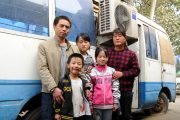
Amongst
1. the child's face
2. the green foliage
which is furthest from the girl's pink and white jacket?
the green foliage

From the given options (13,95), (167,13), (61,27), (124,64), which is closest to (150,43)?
(124,64)

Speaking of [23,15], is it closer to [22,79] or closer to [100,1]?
[22,79]

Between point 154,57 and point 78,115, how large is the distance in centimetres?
386

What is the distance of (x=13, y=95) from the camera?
3582 millimetres

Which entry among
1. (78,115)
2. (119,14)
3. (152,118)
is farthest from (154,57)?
(78,115)

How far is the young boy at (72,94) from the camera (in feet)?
12.3

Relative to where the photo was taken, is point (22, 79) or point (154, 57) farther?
point (154, 57)

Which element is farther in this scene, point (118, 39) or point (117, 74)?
point (118, 39)

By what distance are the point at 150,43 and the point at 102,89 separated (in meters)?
3.12

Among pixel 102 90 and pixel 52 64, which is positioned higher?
pixel 52 64

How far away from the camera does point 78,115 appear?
151 inches

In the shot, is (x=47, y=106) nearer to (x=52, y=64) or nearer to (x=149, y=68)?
(x=52, y=64)

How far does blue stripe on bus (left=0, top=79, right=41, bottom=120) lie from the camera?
3480mm

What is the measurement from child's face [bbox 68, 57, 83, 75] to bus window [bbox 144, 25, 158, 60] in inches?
130
